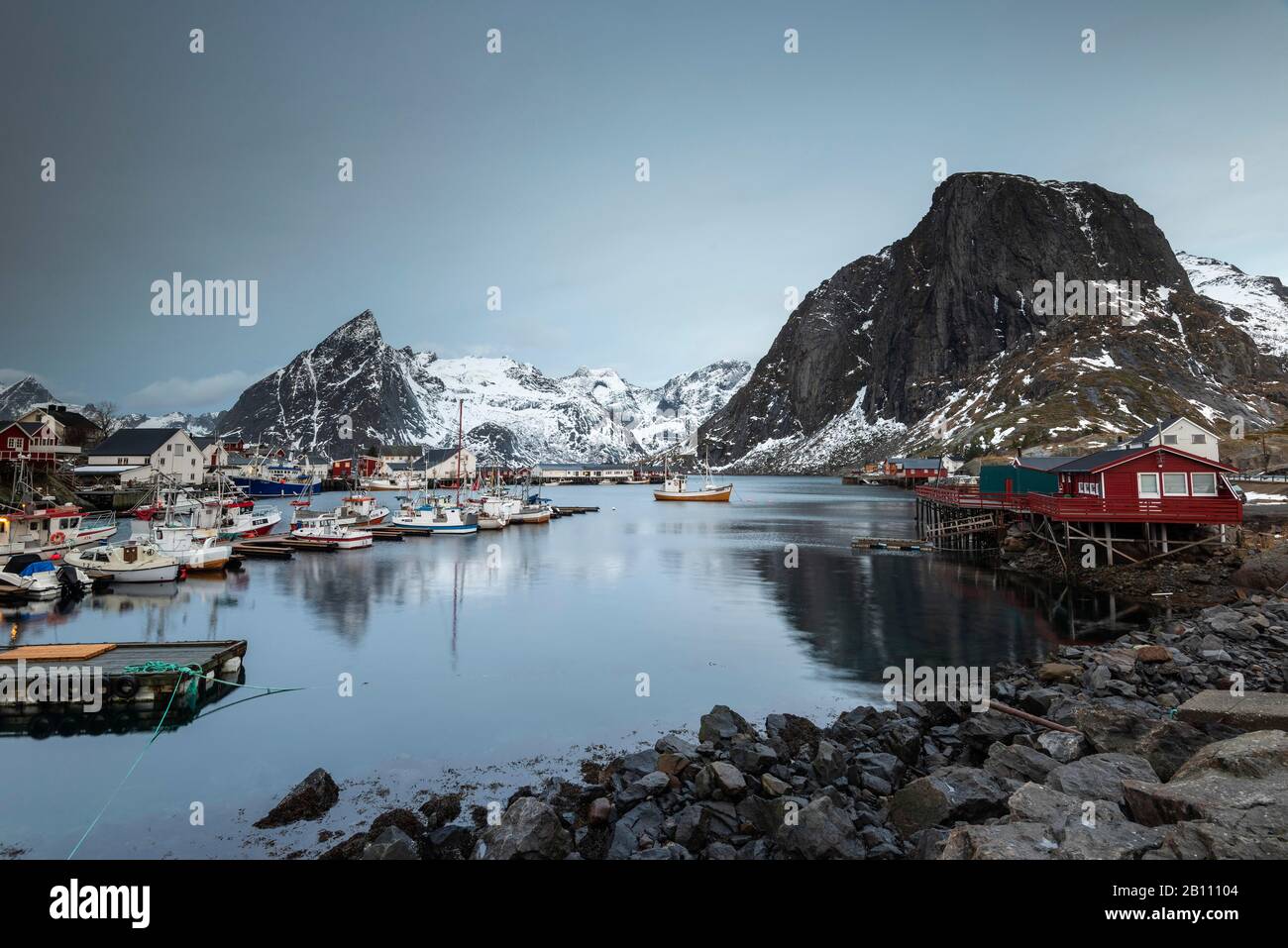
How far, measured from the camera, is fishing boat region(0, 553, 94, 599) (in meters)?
36.8

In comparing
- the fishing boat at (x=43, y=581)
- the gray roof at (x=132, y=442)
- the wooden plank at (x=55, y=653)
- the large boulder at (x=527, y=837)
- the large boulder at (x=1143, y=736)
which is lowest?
the large boulder at (x=527, y=837)

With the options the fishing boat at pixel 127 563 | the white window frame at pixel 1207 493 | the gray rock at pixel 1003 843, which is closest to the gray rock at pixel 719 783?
the gray rock at pixel 1003 843

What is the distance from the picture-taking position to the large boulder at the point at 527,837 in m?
11.2

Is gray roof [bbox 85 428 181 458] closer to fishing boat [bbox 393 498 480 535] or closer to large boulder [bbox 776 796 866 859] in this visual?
fishing boat [bbox 393 498 480 535]

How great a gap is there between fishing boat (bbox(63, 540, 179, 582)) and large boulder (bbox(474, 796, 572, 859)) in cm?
4103

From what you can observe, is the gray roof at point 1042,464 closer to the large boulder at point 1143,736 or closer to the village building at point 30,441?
the large boulder at point 1143,736

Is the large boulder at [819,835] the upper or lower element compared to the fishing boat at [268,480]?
lower

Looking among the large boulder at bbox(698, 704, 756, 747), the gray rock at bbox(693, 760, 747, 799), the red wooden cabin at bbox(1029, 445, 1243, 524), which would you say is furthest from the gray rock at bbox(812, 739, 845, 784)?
the red wooden cabin at bbox(1029, 445, 1243, 524)

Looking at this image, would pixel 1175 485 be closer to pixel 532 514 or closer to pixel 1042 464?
pixel 1042 464

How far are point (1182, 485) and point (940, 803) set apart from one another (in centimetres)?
3695

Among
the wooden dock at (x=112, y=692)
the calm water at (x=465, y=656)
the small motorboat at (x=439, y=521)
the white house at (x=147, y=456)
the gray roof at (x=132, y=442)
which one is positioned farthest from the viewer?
the gray roof at (x=132, y=442)

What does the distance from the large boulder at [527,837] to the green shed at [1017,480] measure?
47.6 m
